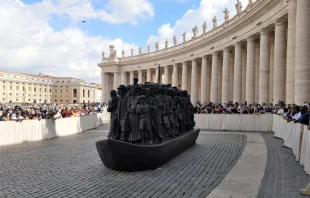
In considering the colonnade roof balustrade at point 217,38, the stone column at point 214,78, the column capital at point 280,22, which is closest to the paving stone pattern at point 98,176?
the column capital at point 280,22

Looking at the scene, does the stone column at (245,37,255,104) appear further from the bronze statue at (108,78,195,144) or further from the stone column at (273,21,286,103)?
the bronze statue at (108,78,195,144)

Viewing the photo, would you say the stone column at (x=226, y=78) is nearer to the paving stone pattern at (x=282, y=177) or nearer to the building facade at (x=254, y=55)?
the building facade at (x=254, y=55)

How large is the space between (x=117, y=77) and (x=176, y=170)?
68964mm

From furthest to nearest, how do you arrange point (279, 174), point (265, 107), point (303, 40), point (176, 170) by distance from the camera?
1. point (265, 107)
2. point (303, 40)
3. point (176, 170)
4. point (279, 174)

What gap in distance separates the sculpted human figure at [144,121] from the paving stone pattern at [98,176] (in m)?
1.16

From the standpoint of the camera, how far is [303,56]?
62.4ft

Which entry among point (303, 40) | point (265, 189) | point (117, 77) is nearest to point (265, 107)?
point (303, 40)

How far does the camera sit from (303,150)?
922 cm

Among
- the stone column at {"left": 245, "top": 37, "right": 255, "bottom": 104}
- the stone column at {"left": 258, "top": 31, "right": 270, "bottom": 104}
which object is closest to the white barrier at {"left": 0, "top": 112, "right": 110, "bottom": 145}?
the stone column at {"left": 258, "top": 31, "right": 270, "bottom": 104}

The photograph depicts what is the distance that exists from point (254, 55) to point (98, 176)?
88.8 ft

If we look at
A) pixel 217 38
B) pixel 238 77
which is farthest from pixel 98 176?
pixel 217 38

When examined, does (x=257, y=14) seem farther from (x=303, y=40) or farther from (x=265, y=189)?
(x=265, y=189)

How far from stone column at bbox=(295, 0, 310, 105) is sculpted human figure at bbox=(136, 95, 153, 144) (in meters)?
13.9

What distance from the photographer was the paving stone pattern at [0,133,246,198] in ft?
22.3
